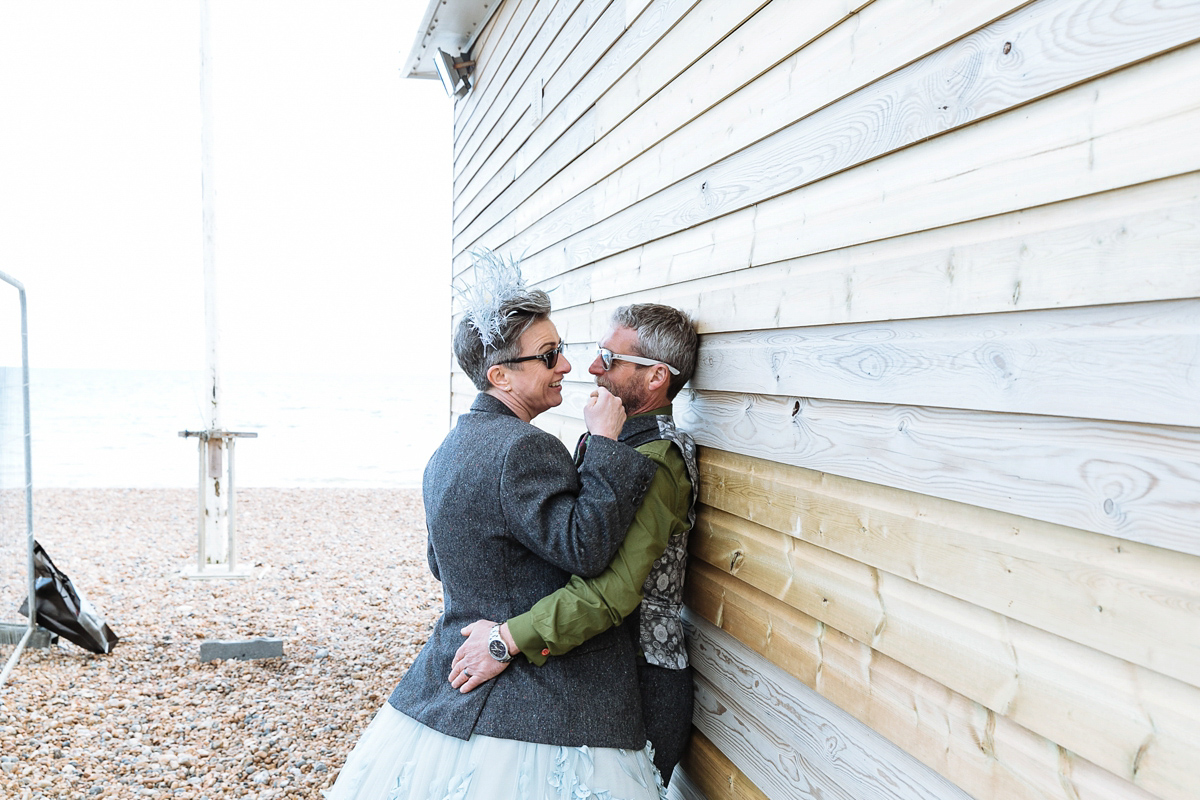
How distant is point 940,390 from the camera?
1.30 metres

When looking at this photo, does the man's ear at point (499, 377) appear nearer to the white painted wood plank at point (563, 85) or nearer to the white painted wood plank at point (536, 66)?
the white painted wood plank at point (563, 85)

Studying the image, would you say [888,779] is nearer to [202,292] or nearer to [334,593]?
[334,593]

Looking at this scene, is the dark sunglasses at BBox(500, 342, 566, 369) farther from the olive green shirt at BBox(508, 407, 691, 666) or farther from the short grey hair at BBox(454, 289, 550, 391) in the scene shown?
the olive green shirt at BBox(508, 407, 691, 666)

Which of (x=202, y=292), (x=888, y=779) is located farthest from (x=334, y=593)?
(x=888, y=779)

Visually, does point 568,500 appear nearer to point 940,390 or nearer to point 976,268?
point 940,390

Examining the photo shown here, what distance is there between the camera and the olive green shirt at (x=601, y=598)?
5.99ft

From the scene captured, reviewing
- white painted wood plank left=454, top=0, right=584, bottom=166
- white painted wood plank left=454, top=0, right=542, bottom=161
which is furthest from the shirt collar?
white painted wood plank left=454, top=0, right=542, bottom=161

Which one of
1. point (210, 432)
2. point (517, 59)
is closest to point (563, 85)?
point (517, 59)

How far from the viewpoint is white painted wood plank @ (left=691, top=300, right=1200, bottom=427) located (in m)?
0.93

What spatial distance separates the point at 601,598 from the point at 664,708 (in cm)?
57

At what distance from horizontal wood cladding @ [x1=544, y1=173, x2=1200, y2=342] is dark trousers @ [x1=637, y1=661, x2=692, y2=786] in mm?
973

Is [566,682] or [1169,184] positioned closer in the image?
[1169,184]

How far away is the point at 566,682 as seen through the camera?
1.88 meters

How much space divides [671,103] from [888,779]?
1.90 meters
